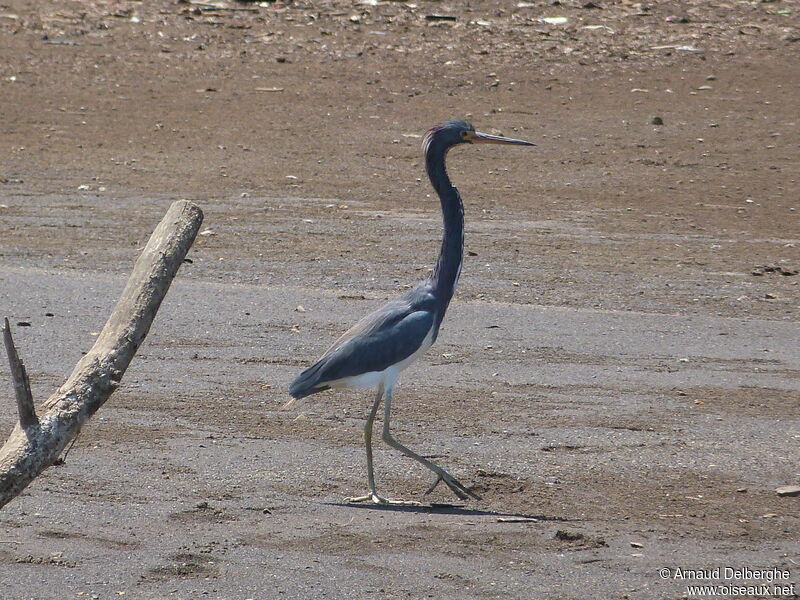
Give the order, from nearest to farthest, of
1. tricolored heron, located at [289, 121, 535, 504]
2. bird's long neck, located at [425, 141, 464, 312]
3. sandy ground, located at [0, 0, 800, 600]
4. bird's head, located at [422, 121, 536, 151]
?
sandy ground, located at [0, 0, 800, 600], tricolored heron, located at [289, 121, 535, 504], bird's long neck, located at [425, 141, 464, 312], bird's head, located at [422, 121, 536, 151]

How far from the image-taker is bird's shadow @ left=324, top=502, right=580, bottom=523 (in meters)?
6.14

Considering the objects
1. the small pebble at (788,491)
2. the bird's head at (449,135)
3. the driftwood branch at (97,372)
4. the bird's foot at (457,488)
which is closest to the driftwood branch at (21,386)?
the driftwood branch at (97,372)

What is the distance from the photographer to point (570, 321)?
9.69 metres

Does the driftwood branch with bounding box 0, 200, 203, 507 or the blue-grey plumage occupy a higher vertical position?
the driftwood branch with bounding box 0, 200, 203, 507

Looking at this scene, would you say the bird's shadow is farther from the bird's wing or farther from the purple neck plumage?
the purple neck plumage

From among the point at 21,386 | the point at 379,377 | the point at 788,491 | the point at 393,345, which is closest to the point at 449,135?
the point at 393,345

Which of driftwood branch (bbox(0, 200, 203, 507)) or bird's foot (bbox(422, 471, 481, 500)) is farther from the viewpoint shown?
bird's foot (bbox(422, 471, 481, 500))

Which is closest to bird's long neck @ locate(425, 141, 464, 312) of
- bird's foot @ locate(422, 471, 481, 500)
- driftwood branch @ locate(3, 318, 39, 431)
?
bird's foot @ locate(422, 471, 481, 500)

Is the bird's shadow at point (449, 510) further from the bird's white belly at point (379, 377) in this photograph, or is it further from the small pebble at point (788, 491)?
the small pebble at point (788, 491)

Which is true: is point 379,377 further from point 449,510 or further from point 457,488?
point 449,510

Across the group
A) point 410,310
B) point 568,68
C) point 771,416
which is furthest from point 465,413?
point 568,68

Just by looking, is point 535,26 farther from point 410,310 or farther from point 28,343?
point 410,310

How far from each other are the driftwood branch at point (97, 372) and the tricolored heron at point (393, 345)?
1721mm

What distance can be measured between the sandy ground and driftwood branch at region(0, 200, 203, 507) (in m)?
1.08
